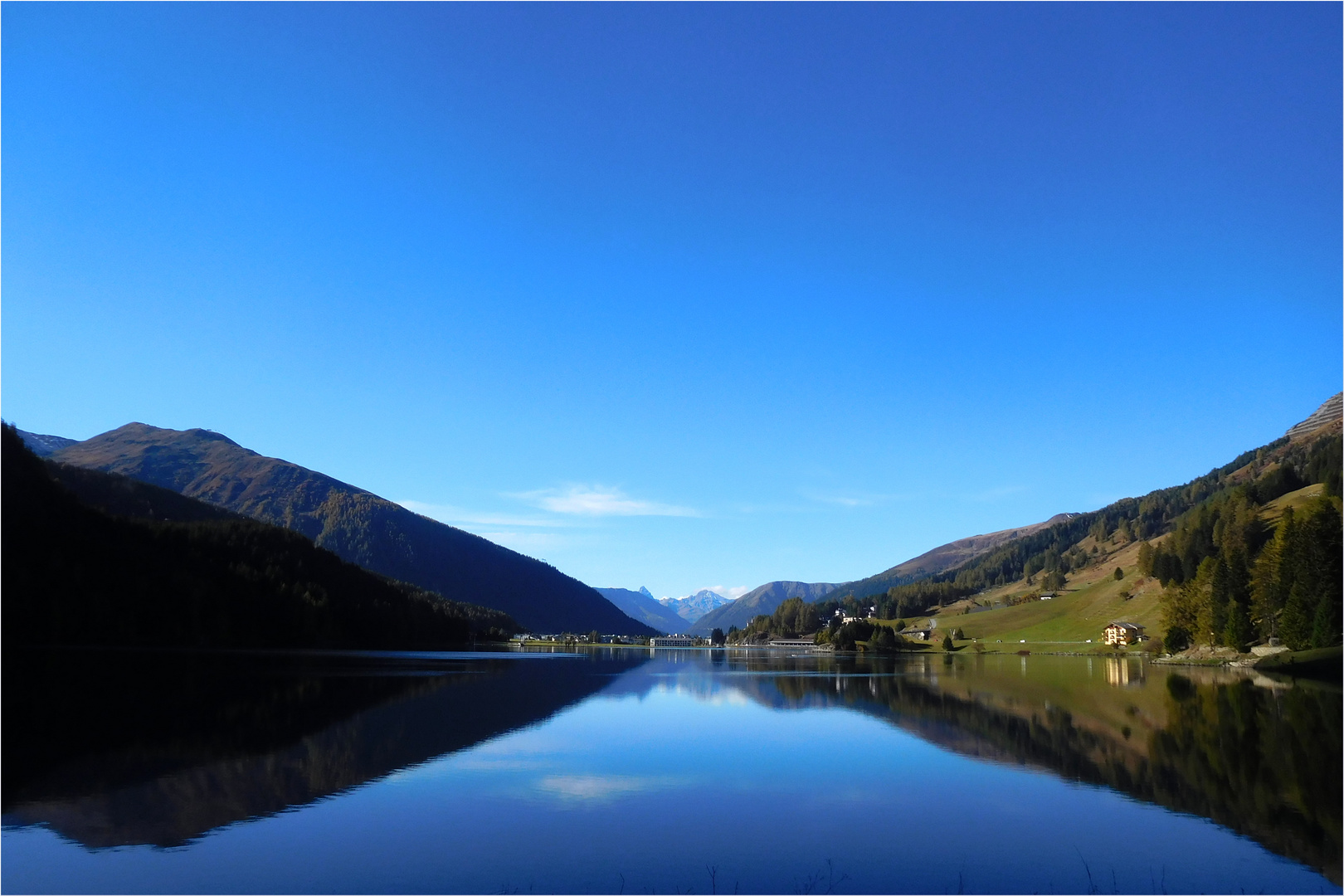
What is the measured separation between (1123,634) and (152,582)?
568 feet

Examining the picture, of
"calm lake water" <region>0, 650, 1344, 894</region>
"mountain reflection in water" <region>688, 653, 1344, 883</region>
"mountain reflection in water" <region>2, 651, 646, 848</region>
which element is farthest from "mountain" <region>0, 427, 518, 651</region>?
"mountain reflection in water" <region>688, 653, 1344, 883</region>

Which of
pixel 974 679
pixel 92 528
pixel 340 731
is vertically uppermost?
pixel 92 528

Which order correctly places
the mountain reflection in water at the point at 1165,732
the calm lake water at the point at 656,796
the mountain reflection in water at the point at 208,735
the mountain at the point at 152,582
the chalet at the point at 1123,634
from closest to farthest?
the calm lake water at the point at 656,796 < the mountain reflection in water at the point at 208,735 < the mountain reflection in water at the point at 1165,732 < the mountain at the point at 152,582 < the chalet at the point at 1123,634

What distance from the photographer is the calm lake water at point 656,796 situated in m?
20.5

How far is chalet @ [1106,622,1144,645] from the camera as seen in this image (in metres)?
174

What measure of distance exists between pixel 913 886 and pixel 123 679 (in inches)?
2821

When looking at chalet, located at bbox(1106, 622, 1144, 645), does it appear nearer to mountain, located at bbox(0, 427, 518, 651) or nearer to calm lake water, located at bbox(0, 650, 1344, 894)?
calm lake water, located at bbox(0, 650, 1344, 894)

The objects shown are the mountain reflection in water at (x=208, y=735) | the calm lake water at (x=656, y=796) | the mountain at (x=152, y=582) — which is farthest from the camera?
the mountain at (x=152, y=582)

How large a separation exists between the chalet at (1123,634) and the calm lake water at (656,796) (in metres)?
124

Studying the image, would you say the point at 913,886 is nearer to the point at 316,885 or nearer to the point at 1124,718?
the point at 316,885

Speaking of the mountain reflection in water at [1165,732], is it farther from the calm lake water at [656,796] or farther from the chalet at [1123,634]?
the chalet at [1123,634]

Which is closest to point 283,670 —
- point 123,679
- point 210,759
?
point 123,679

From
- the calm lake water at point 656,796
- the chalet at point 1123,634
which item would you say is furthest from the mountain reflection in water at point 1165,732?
the chalet at point 1123,634

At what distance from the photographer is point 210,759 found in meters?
34.2
